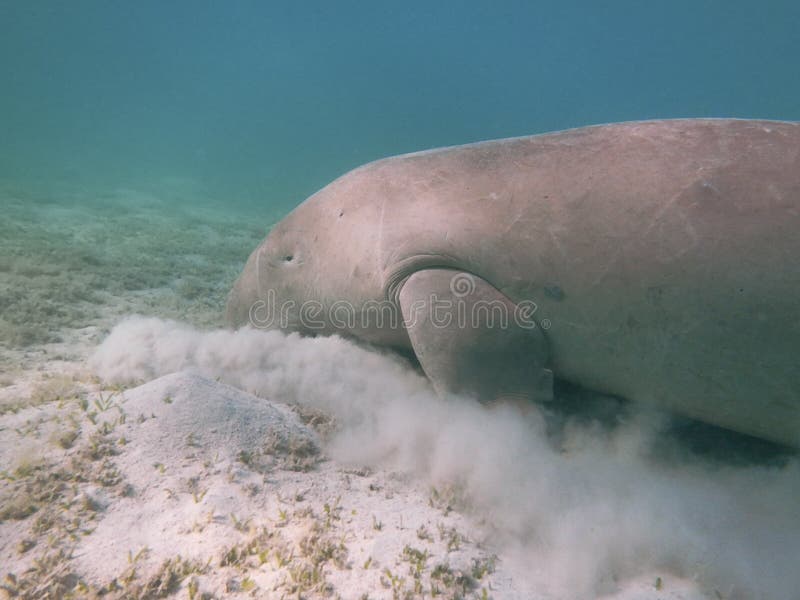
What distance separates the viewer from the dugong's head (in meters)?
3.52

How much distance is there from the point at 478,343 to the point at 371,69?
157 meters

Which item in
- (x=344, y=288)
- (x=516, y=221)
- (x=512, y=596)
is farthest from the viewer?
(x=344, y=288)

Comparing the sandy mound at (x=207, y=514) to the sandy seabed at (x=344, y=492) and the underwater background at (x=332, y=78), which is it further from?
the underwater background at (x=332, y=78)

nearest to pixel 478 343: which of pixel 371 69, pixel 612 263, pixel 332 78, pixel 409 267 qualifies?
pixel 409 267

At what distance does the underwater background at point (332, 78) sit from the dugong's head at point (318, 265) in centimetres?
2574

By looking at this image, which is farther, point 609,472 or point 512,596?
point 609,472

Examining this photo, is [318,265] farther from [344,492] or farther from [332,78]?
[332,78]

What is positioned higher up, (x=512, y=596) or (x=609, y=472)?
(x=609, y=472)

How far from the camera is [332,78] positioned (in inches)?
5763

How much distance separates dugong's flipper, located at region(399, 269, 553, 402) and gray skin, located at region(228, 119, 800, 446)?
0.01m

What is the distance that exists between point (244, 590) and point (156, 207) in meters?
21.2

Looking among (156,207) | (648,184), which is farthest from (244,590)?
(156,207)

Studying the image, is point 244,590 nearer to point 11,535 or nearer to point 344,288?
point 11,535

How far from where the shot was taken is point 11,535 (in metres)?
1.85
